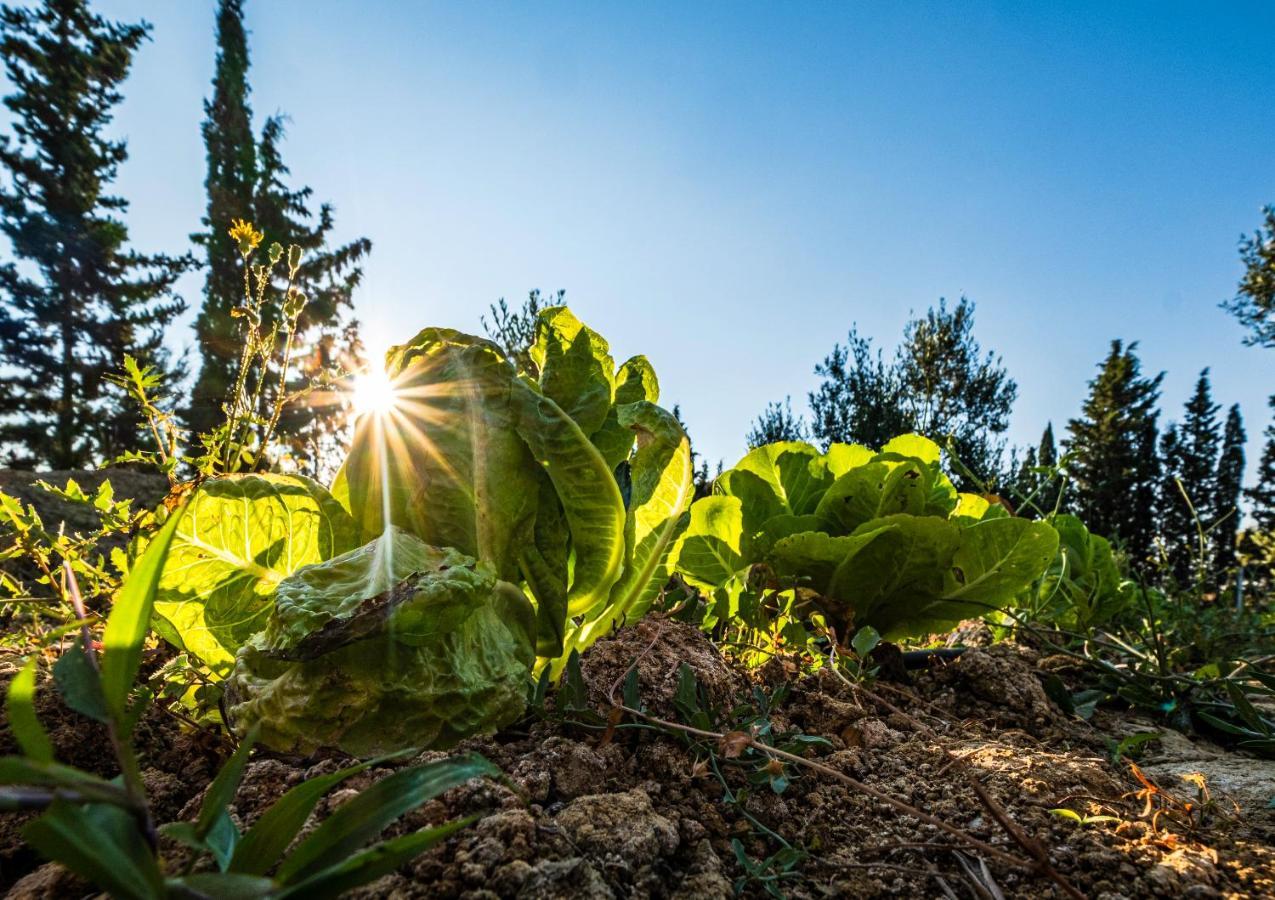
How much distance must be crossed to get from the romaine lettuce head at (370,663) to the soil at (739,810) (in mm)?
58

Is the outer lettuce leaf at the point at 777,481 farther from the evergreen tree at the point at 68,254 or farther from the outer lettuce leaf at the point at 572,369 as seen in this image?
the evergreen tree at the point at 68,254

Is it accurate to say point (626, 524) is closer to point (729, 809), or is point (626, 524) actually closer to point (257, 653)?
point (729, 809)

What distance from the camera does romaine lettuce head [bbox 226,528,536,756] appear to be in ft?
2.43

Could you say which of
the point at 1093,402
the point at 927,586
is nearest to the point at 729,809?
the point at 927,586

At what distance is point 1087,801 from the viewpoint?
2.85ft

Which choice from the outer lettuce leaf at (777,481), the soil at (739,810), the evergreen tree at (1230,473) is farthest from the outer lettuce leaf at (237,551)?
the evergreen tree at (1230,473)

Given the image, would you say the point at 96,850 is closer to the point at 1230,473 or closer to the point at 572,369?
the point at 572,369

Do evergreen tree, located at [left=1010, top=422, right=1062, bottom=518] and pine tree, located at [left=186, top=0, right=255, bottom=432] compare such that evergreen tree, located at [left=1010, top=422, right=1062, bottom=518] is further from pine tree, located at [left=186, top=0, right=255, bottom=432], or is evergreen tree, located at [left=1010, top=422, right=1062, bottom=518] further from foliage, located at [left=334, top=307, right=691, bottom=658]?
pine tree, located at [left=186, top=0, right=255, bottom=432]

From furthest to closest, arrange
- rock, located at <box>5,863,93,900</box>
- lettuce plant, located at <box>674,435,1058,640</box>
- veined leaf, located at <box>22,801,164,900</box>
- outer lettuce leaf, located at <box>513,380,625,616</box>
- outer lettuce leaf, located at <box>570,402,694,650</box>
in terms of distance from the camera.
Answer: lettuce plant, located at <box>674,435,1058,640</box>
outer lettuce leaf, located at <box>570,402,694,650</box>
outer lettuce leaf, located at <box>513,380,625,616</box>
rock, located at <box>5,863,93,900</box>
veined leaf, located at <box>22,801,164,900</box>

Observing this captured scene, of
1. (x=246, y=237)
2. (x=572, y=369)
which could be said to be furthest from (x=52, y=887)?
(x=246, y=237)

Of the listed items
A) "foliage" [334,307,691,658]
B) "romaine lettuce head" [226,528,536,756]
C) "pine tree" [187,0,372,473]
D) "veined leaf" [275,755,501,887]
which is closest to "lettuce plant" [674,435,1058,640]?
"foliage" [334,307,691,658]

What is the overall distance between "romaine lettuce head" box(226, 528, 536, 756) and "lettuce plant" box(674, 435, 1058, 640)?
28.4 inches

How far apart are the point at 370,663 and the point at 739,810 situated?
1.58 ft

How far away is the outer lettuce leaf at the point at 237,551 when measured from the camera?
1.01 metres
